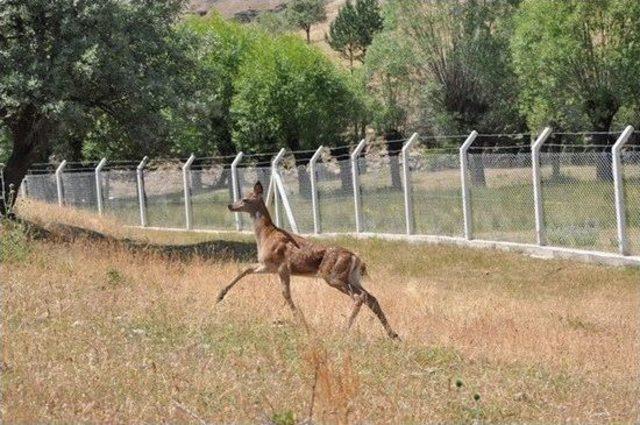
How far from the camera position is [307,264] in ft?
42.1

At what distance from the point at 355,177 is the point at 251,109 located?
108 ft

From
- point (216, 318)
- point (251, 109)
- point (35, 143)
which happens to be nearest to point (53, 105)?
point (35, 143)

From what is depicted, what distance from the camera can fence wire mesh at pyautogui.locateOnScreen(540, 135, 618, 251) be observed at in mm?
21484

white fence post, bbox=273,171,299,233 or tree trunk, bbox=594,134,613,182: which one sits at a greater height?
tree trunk, bbox=594,134,613,182

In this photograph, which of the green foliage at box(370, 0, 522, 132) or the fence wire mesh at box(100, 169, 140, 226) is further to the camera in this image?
the green foliage at box(370, 0, 522, 132)

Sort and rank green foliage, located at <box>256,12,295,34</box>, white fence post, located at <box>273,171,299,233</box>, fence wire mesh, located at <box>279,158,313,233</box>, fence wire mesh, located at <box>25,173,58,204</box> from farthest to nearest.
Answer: green foliage, located at <box>256,12,295,34</box> → fence wire mesh, located at <box>25,173,58,204</box> → fence wire mesh, located at <box>279,158,313,233</box> → white fence post, located at <box>273,171,299,233</box>

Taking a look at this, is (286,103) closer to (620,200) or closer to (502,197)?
(502,197)

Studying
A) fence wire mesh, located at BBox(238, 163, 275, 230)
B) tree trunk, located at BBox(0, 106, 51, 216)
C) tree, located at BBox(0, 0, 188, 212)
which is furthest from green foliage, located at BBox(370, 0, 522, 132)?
tree trunk, located at BBox(0, 106, 51, 216)

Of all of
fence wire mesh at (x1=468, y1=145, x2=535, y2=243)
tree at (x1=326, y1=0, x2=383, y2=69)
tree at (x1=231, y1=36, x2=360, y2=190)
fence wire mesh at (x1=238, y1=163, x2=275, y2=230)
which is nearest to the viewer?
fence wire mesh at (x1=468, y1=145, x2=535, y2=243)

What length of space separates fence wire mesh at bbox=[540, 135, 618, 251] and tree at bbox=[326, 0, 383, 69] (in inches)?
2860

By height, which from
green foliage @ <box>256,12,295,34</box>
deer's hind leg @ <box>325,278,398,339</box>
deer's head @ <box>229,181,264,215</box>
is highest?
green foliage @ <box>256,12,295,34</box>

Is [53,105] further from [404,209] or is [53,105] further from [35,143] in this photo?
[404,209]

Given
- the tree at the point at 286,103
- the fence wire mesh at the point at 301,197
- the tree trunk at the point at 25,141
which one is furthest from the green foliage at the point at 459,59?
the tree trunk at the point at 25,141

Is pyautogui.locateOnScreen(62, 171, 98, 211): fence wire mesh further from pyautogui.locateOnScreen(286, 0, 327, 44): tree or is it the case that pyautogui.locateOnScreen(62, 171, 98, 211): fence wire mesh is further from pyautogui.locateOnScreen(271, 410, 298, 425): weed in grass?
pyautogui.locateOnScreen(286, 0, 327, 44): tree
